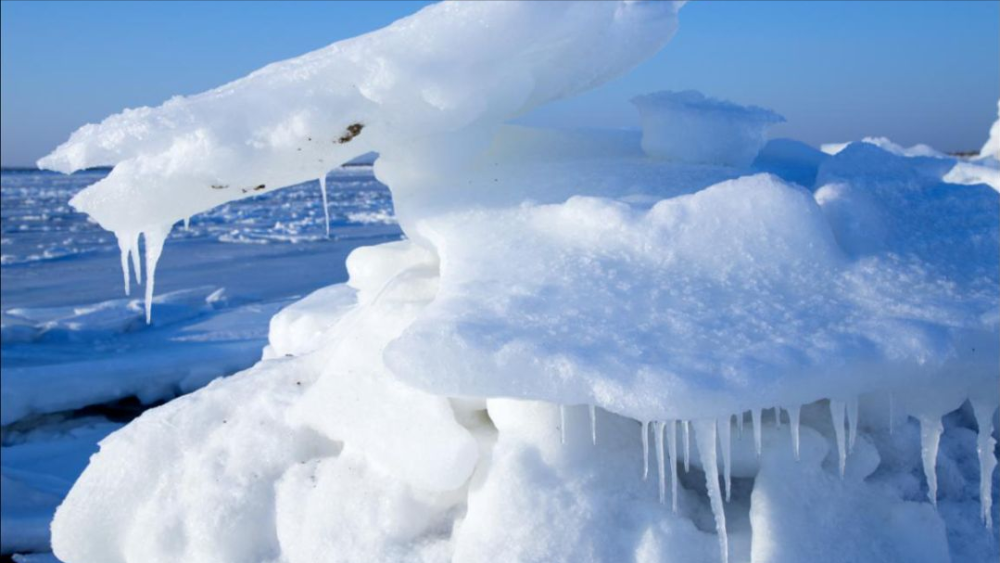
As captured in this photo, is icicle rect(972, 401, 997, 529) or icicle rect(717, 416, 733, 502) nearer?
icicle rect(717, 416, 733, 502)

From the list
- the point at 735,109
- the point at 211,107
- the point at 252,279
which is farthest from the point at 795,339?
the point at 252,279

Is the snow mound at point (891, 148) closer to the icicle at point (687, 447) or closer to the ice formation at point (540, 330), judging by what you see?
the ice formation at point (540, 330)

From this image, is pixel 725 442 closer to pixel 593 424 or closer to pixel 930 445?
pixel 593 424

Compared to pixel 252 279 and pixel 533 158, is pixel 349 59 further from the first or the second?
pixel 252 279

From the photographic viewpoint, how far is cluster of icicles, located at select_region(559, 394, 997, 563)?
146 centimetres

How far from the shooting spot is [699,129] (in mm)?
2340

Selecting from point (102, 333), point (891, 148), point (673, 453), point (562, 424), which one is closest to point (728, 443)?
point (673, 453)

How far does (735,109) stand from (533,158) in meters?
0.61

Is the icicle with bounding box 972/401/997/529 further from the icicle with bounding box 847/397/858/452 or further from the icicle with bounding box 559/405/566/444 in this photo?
the icicle with bounding box 559/405/566/444

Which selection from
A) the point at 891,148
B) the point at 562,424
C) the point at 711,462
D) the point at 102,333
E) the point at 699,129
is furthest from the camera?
the point at 102,333

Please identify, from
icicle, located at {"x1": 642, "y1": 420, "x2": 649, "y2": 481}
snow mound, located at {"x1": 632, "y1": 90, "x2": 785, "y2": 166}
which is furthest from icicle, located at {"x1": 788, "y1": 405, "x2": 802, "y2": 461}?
snow mound, located at {"x1": 632, "y1": 90, "x2": 785, "y2": 166}

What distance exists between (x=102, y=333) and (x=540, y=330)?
5.90m

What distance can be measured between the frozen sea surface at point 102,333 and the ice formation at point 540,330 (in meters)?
1.82

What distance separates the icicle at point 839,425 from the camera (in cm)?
153
